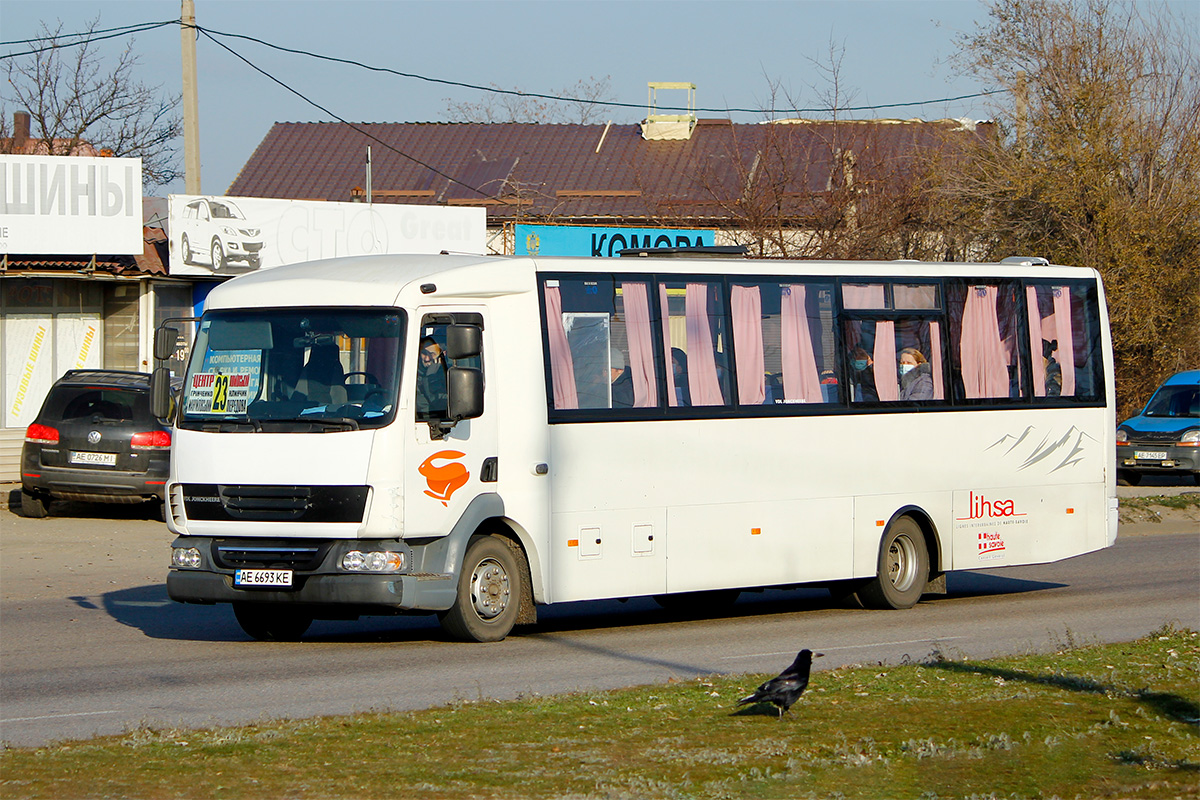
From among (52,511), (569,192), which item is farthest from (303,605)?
(569,192)

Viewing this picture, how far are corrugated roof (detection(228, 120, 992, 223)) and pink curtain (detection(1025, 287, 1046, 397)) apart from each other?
24060mm

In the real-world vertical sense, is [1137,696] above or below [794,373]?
below

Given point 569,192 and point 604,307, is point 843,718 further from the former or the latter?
point 569,192

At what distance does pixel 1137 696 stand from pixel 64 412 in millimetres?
15052

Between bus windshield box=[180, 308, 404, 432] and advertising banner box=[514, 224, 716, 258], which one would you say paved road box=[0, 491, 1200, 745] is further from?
advertising banner box=[514, 224, 716, 258]

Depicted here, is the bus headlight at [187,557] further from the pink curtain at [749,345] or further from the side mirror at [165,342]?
the pink curtain at [749,345]

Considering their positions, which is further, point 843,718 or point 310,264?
point 310,264

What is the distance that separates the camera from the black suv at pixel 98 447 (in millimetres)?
19172

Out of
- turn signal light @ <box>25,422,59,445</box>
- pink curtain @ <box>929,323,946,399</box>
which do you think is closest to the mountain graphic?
pink curtain @ <box>929,323,946,399</box>

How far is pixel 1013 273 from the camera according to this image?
1484cm

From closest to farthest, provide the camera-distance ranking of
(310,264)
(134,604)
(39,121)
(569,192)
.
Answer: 1. (310,264)
2. (134,604)
3. (569,192)
4. (39,121)

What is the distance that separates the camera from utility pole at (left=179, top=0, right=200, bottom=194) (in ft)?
78.1

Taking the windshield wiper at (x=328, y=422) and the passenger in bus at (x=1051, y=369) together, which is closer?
the windshield wiper at (x=328, y=422)

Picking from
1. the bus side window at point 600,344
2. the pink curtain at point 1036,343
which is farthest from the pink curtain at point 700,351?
the pink curtain at point 1036,343
